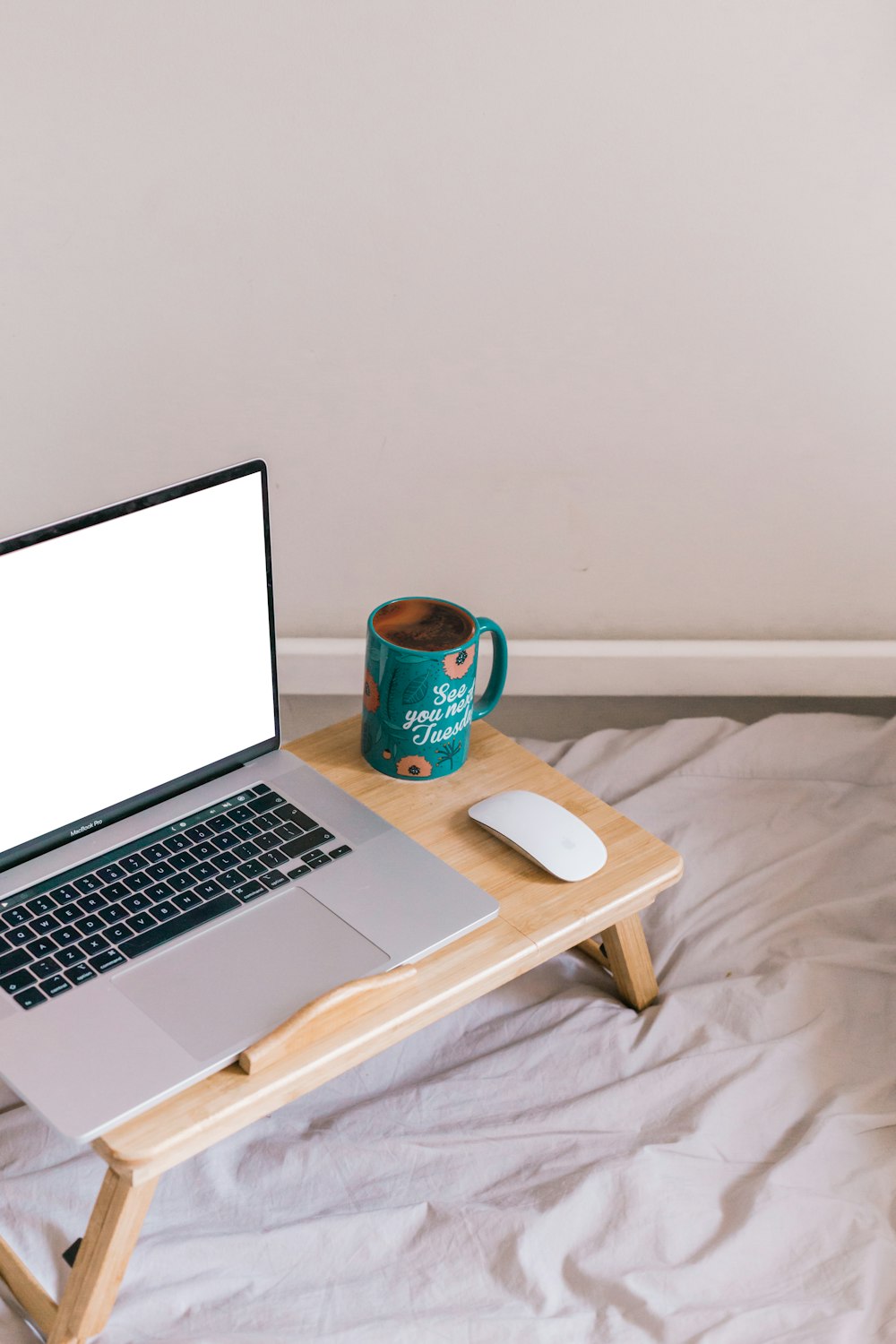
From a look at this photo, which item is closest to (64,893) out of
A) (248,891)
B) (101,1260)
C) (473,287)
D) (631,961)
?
(248,891)

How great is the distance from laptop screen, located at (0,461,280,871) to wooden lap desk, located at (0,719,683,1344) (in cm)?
12

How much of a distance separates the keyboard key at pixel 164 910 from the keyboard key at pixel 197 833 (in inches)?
2.3

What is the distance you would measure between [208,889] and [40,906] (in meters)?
0.11

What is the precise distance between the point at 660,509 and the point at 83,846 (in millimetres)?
775

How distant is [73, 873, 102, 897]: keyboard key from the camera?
2.73 feet

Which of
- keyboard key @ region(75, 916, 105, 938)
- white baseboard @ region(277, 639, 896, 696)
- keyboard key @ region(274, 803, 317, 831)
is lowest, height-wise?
white baseboard @ region(277, 639, 896, 696)

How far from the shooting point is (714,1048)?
1.04 meters

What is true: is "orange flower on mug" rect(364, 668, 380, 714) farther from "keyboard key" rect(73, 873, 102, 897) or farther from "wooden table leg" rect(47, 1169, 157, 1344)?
"wooden table leg" rect(47, 1169, 157, 1344)

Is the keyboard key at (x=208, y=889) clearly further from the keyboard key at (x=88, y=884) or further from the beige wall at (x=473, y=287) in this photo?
the beige wall at (x=473, y=287)

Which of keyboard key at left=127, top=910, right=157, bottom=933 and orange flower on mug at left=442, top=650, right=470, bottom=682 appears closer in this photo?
keyboard key at left=127, top=910, right=157, bottom=933

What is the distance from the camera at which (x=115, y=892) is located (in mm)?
833

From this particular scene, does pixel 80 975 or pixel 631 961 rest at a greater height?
pixel 80 975

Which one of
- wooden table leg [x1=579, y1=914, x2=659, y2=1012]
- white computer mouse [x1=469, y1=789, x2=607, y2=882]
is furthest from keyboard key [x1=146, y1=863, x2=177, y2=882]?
wooden table leg [x1=579, y1=914, x2=659, y2=1012]

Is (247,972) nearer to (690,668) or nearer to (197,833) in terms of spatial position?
(197,833)
